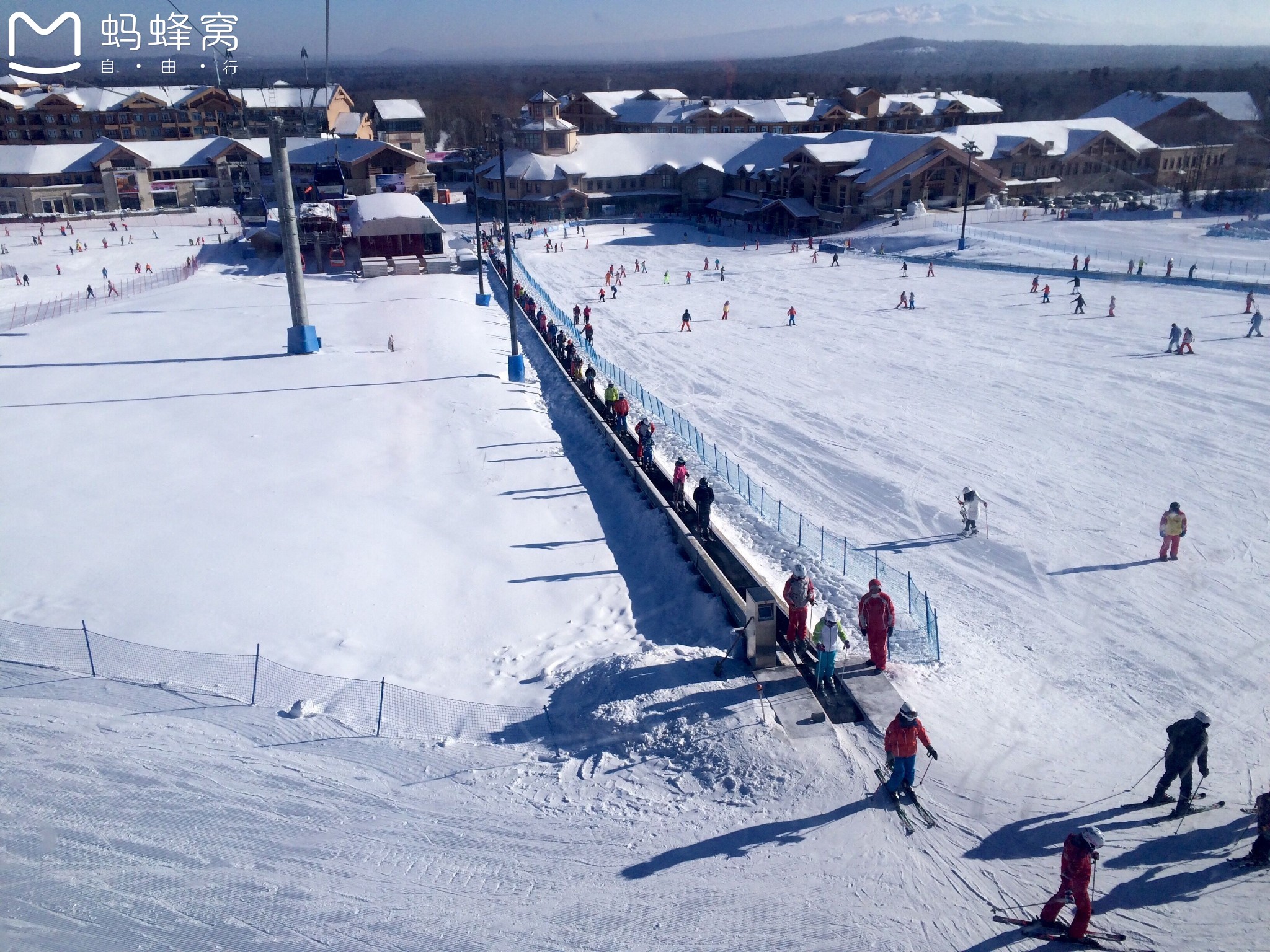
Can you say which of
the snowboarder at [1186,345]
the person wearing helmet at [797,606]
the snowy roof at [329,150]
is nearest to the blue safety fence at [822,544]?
the person wearing helmet at [797,606]

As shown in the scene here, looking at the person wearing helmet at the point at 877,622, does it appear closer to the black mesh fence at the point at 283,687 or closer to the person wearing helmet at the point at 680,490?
the black mesh fence at the point at 283,687

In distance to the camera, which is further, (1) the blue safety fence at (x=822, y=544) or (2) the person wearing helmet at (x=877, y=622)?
(1) the blue safety fence at (x=822, y=544)

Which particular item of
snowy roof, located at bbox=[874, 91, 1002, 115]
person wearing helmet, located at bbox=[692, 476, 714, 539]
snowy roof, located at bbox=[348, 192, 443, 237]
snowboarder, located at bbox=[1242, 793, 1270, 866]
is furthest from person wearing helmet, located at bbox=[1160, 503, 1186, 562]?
snowy roof, located at bbox=[874, 91, 1002, 115]

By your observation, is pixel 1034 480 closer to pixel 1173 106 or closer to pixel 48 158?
pixel 1173 106

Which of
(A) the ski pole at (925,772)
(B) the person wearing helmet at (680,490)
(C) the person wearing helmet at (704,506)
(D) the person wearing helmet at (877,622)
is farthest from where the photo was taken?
(B) the person wearing helmet at (680,490)

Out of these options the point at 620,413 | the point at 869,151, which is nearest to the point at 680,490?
the point at 620,413

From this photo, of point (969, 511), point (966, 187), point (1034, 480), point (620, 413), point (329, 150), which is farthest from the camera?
point (329, 150)

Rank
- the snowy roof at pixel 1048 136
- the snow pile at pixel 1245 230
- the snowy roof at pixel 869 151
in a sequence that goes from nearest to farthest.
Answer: the snow pile at pixel 1245 230
the snowy roof at pixel 869 151
the snowy roof at pixel 1048 136
